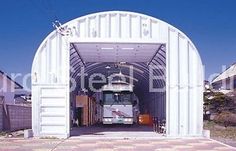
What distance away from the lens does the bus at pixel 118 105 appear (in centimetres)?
2964

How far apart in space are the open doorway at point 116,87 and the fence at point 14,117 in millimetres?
3220

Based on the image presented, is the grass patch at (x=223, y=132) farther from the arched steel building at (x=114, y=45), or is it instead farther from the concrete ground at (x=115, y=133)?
the concrete ground at (x=115, y=133)

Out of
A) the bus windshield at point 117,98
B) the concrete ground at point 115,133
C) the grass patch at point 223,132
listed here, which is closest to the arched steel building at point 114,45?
the concrete ground at point 115,133

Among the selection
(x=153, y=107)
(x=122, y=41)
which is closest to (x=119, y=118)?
(x=153, y=107)

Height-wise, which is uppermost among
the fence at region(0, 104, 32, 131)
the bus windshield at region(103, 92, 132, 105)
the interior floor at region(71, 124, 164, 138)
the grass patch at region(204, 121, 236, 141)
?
the bus windshield at region(103, 92, 132, 105)

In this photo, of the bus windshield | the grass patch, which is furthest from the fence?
the grass patch

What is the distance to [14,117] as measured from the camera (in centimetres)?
2648

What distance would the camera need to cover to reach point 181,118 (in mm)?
20391

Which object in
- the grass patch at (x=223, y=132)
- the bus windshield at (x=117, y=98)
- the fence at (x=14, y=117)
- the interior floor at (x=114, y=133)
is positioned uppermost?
the bus windshield at (x=117, y=98)

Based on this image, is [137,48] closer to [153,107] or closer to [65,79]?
[65,79]

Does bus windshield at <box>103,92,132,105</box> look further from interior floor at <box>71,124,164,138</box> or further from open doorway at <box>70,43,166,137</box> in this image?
interior floor at <box>71,124,164,138</box>

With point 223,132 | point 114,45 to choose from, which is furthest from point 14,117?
point 223,132

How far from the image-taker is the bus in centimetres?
2964

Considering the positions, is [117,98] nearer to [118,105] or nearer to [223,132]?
[118,105]
